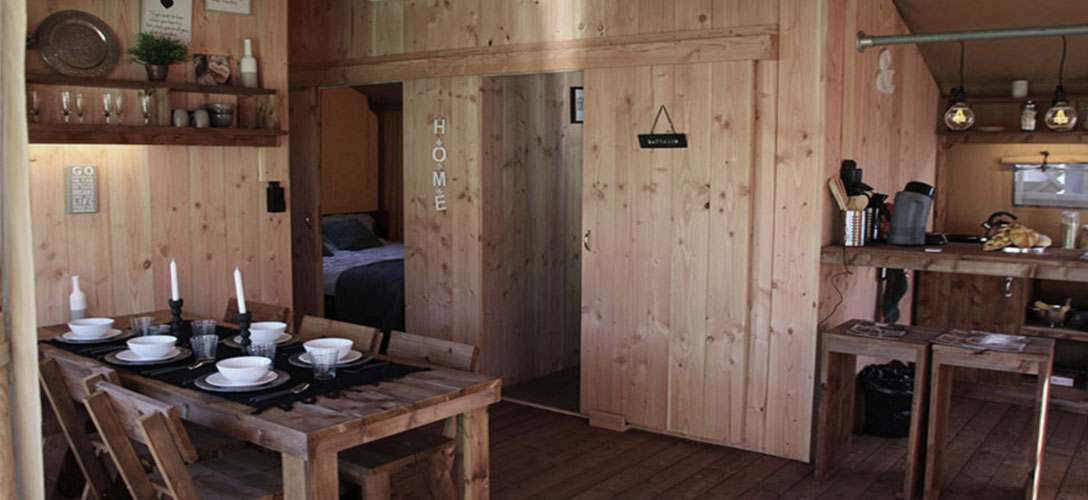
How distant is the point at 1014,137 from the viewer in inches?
230

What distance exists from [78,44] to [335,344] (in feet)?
6.41

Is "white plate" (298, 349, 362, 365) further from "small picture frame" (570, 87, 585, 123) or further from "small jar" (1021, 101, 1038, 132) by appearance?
"small jar" (1021, 101, 1038, 132)

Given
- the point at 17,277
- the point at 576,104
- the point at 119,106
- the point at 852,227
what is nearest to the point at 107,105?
the point at 119,106

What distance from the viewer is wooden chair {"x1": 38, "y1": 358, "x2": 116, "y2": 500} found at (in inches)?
118

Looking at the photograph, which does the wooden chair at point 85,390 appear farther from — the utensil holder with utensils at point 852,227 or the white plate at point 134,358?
the utensil holder with utensils at point 852,227

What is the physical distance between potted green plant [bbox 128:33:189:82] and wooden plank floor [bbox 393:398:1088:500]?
2193mm

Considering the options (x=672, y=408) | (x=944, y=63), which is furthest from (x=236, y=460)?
(x=944, y=63)

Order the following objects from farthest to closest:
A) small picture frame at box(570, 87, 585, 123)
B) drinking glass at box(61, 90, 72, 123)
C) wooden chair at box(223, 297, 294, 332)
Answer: small picture frame at box(570, 87, 585, 123)
wooden chair at box(223, 297, 294, 332)
drinking glass at box(61, 90, 72, 123)

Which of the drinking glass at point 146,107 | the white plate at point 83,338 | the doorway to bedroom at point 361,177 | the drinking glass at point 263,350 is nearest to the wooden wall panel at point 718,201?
the drinking glass at point 146,107

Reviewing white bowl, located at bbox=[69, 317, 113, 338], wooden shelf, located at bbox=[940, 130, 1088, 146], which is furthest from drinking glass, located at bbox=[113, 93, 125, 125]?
wooden shelf, located at bbox=[940, 130, 1088, 146]

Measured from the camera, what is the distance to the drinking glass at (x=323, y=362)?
3.08 meters

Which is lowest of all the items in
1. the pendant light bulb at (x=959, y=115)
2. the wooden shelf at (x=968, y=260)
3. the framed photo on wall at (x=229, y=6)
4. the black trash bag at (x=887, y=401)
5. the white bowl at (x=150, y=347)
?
the black trash bag at (x=887, y=401)

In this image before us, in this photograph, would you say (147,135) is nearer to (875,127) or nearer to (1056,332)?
(875,127)

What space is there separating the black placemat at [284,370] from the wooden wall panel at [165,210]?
73 centimetres
